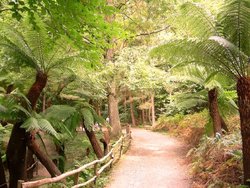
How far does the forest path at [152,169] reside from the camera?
679cm

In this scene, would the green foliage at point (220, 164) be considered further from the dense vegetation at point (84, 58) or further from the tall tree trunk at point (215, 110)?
the tall tree trunk at point (215, 110)

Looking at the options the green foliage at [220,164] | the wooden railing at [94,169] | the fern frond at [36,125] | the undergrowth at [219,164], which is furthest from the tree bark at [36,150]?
the green foliage at [220,164]

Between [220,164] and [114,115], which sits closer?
[220,164]

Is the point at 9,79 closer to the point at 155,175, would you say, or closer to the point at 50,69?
the point at 50,69

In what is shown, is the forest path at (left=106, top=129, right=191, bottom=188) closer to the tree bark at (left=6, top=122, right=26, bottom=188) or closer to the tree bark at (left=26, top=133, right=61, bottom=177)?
the tree bark at (left=26, top=133, right=61, bottom=177)

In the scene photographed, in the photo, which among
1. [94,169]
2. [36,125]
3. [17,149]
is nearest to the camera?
[36,125]

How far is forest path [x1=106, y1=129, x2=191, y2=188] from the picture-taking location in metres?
6.79

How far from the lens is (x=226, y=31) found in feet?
16.9

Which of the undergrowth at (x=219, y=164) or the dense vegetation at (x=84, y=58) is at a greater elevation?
the dense vegetation at (x=84, y=58)

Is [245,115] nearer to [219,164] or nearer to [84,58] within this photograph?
[219,164]

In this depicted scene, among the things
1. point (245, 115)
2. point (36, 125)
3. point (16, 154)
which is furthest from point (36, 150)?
point (245, 115)

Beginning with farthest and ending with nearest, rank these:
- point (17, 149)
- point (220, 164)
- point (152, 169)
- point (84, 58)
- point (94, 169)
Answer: point (152, 169)
point (94, 169)
point (220, 164)
point (84, 58)
point (17, 149)

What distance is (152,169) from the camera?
A: 26.8 ft

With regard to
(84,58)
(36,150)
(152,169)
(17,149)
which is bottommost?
(152,169)
